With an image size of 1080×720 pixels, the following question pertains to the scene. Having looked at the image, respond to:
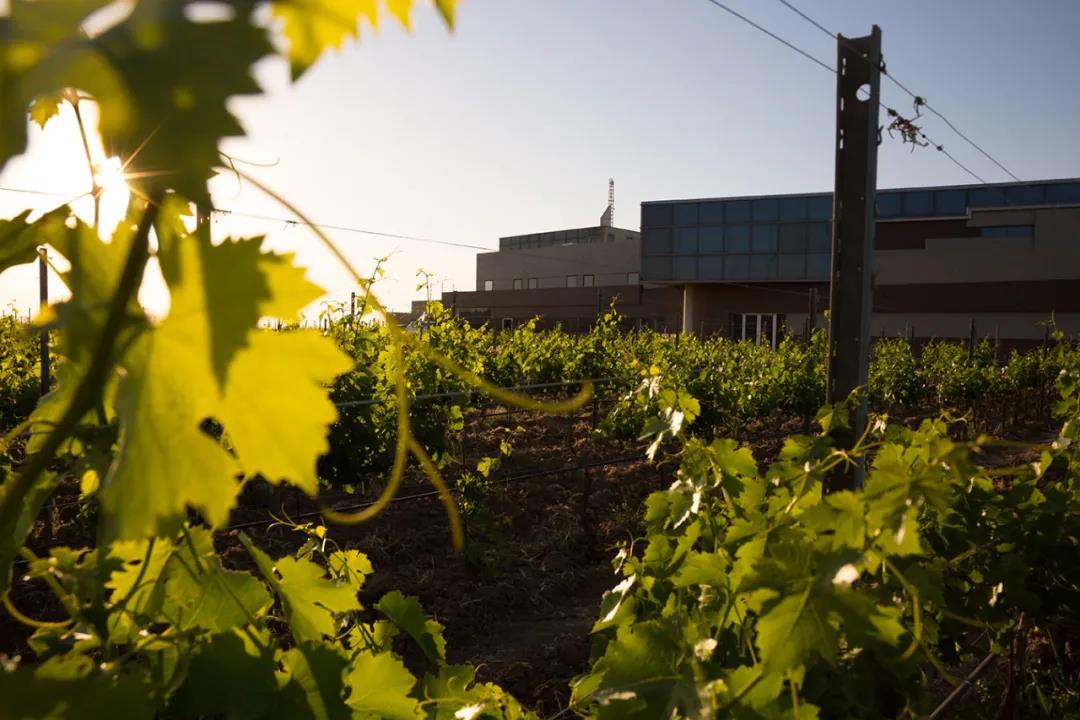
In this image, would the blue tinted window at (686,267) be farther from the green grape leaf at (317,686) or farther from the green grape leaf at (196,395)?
the green grape leaf at (196,395)

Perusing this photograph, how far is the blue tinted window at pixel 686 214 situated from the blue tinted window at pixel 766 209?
91.4 inches

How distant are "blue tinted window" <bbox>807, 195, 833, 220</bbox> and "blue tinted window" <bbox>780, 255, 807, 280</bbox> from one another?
153cm

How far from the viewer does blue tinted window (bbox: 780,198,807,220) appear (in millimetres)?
31670

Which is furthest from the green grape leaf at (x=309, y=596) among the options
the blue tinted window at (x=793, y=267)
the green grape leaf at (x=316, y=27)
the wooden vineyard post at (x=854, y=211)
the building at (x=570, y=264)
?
the building at (x=570, y=264)

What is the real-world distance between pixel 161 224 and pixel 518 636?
498 centimetres

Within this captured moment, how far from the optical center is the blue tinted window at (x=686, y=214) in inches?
1315

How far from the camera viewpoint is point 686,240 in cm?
3356

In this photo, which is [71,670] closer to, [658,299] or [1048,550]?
[1048,550]

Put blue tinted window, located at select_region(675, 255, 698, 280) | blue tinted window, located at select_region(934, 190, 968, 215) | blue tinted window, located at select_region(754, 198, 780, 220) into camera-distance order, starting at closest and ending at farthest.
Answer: blue tinted window, located at select_region(934, 190, 968, 215), blue tinted window, located at select_region(754, 198, 780, 220), blue tinted window, located at select_region(675, 255, 698, 280)

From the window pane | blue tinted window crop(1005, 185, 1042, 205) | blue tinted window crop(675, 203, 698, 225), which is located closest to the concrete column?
the window pane

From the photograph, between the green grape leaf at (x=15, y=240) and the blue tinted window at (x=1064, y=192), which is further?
the blue tinted window at (x=1064, y=192)

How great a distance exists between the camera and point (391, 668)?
40.3 inches

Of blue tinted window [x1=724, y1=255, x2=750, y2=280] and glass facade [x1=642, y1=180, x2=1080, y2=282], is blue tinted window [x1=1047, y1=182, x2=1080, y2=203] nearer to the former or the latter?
glass facade [x1=642, y1=180, x2=1080, y2=282]

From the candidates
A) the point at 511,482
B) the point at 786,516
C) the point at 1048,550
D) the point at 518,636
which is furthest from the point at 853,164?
the point at 511,482
